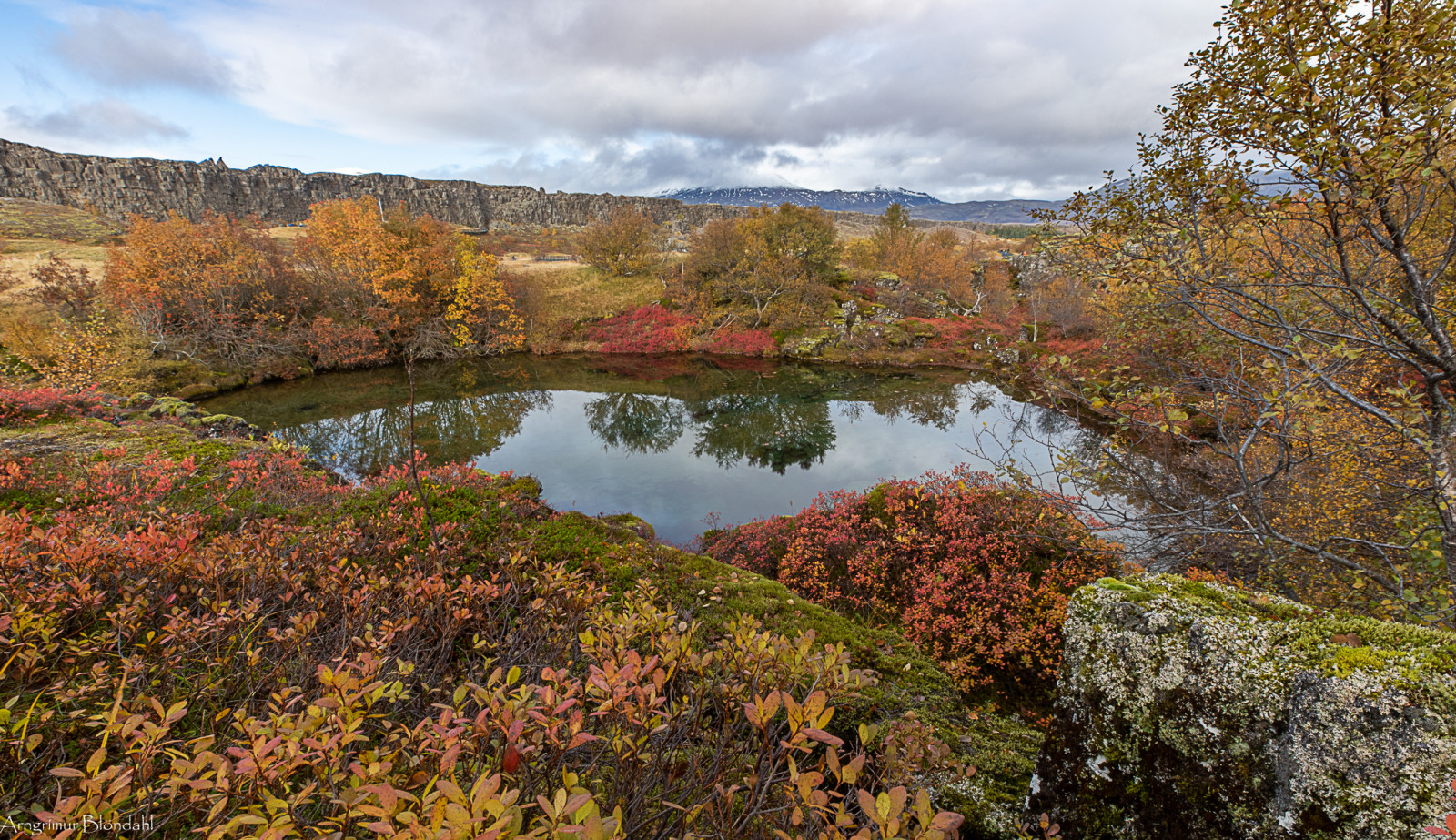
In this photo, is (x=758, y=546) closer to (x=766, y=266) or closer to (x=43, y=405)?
(x=43, y=405)

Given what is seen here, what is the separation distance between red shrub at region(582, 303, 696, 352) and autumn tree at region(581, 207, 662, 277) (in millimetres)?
7005

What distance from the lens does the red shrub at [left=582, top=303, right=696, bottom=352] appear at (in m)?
36.1

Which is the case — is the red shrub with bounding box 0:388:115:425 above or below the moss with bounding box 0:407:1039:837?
above

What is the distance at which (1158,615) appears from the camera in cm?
232

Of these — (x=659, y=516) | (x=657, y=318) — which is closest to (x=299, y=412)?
(x=659, y=516)

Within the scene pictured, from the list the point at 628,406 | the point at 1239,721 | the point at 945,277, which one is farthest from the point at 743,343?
the point at 1239,721

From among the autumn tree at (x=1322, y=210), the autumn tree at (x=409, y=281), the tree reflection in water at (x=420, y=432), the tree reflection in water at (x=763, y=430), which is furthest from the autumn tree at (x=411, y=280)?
the autumn tree at (x=1322, y=210)

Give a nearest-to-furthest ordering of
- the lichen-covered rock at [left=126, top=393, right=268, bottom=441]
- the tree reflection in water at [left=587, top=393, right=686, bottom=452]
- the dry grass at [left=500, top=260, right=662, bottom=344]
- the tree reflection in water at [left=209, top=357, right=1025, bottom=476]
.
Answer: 1. the lichen-covered rock at [left=126, top=393, right=268, bottom=441]
2. the tree reflection in water at [left=209, top=357, right=1025, bottom=476]
3. the tree reflection in water at [left=587, top=393, right=686, bottom=452]
4. the dry grass at [left=500, top=260, right=662, bottom=344]

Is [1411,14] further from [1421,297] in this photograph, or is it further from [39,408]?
[39,408]

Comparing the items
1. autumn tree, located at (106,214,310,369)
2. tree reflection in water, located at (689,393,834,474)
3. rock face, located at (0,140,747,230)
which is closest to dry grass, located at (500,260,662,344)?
rock face, located at (0,140,747,230)

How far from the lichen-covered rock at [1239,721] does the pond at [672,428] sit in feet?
26.0

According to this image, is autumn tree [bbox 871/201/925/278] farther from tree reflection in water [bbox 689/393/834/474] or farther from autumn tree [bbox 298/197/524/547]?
autumn tree [bbox 298/197/524/547]

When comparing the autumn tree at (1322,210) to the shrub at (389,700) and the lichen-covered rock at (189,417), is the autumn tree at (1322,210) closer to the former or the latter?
the shrub at (389,700)

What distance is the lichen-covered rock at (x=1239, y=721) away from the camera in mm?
1731
